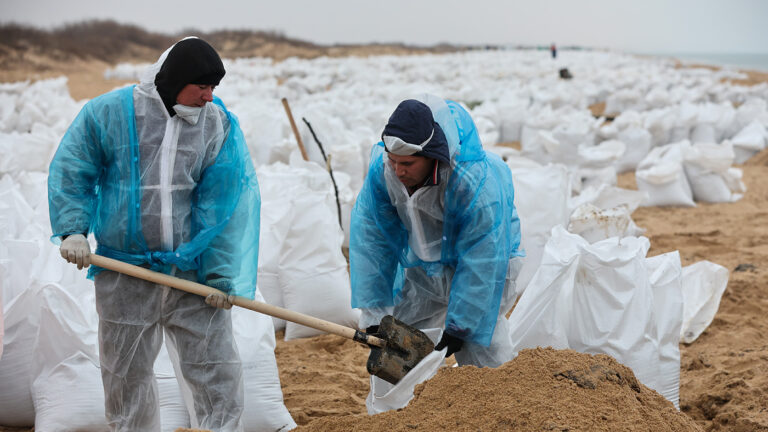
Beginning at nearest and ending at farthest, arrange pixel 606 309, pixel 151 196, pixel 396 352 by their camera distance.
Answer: pixel 151 196, pixel 396 352, pixel 606 309

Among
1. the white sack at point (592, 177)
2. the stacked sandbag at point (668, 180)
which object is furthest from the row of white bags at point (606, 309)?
the stacked sandbag at point (668, 180)

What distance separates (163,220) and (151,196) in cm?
8

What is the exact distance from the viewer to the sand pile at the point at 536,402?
179 centimetres

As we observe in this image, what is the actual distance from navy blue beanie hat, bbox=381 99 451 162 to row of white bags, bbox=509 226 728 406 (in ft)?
2.98

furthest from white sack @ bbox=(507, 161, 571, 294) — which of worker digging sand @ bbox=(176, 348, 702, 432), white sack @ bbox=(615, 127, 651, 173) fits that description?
white sack @ bbox=(615, 127, 651, 173)

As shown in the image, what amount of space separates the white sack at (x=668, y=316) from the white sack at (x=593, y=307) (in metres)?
0.05

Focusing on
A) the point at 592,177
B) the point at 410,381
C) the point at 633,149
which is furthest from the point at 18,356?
the point at 633,149

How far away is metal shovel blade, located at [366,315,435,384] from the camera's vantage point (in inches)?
87.4

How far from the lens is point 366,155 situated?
5551 millimetres

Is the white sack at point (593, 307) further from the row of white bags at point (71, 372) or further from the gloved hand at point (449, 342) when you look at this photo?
the row of white bags at point (71, 372)

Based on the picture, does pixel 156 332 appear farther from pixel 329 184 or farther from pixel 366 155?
pixel 366 155

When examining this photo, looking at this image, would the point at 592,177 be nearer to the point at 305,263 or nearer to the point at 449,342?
the point at 305,263

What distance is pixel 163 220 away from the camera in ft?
7.06

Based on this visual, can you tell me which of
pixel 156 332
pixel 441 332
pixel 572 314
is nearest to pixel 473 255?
pixel 441 332
